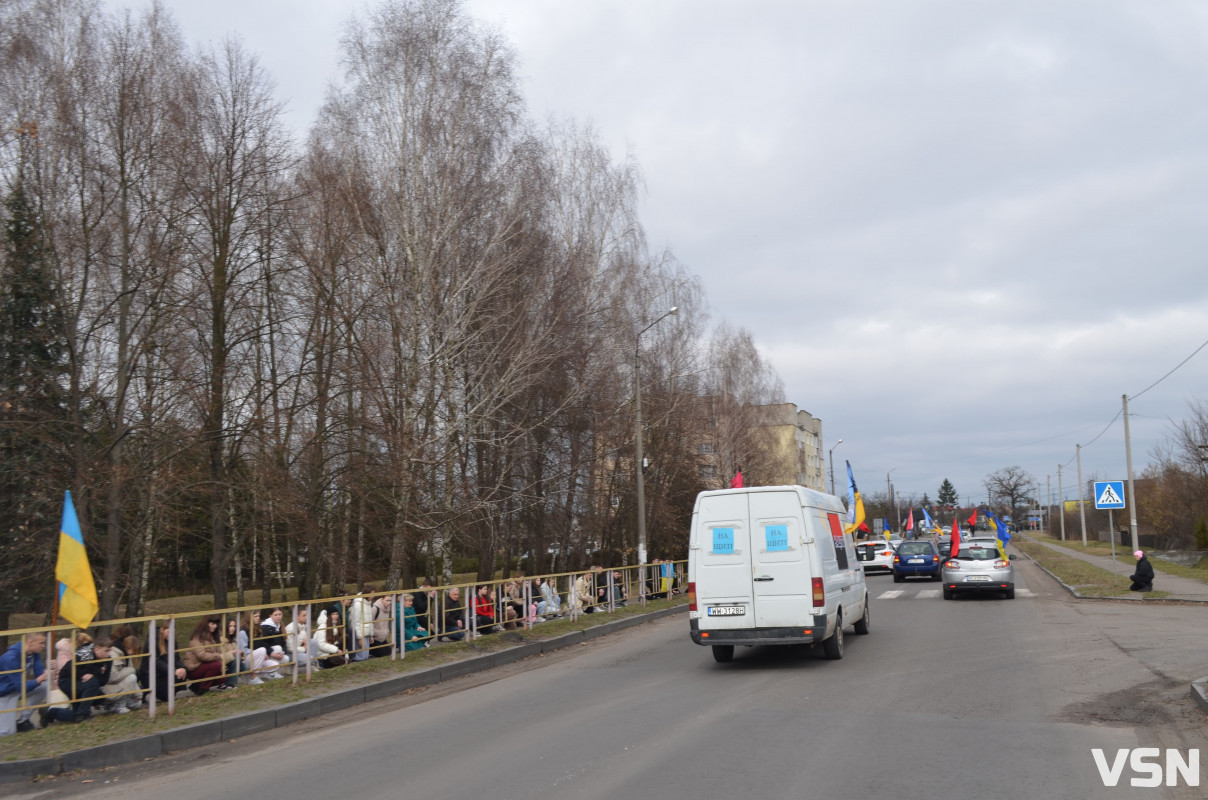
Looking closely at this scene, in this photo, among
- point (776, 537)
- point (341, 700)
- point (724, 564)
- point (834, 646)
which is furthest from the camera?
point (834, 646)

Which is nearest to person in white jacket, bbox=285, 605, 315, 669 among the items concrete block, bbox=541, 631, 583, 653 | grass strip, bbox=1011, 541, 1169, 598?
concrete block, bbox=541, 631, 583, 653

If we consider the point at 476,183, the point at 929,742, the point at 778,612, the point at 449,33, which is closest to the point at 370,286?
the point at 476,183

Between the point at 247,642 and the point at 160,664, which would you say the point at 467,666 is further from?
the point at 160,664

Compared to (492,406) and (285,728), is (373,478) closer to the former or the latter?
(492,406)

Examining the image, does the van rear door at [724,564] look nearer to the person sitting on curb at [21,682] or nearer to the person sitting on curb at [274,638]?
the person sitting on curb at [274,638]

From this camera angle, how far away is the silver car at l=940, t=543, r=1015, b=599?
24.1 meters

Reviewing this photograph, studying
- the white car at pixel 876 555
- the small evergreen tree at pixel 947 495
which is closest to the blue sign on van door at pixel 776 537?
the white car at pixel 876 555

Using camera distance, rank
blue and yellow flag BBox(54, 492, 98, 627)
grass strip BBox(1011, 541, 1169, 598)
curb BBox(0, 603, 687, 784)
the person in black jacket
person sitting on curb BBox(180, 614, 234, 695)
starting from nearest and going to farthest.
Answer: curb BBox(0, 603, 687, 784) < blue and yellow flag BBox(54, 492, 98, 627) < person sitting on curb BBox(180, 614, 234, 695) < the person in black jacket < grass strip BBox(1011, 541, 1169, 598)

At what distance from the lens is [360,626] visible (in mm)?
13984

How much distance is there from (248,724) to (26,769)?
2.31 m

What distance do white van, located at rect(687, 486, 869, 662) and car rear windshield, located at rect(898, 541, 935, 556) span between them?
70.9 feet

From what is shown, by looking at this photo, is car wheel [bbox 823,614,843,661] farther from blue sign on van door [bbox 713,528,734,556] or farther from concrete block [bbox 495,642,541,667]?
concrete block [bbox 495,642,541,667]

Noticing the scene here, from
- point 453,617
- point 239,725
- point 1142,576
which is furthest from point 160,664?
point 1142,576

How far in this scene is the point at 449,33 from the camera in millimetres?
22203
